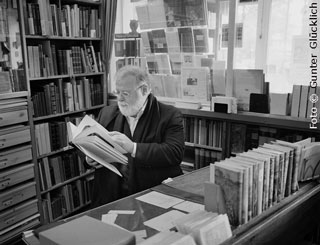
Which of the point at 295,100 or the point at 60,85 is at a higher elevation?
the point at 60,85

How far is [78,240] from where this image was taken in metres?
0.94

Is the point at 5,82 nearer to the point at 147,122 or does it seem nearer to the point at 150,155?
the point at 147,122

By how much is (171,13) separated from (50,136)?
186cm

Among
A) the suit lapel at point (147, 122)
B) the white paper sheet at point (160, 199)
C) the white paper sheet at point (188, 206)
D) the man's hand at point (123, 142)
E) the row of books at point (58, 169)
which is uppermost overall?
the suit lapel at point (147, 122)

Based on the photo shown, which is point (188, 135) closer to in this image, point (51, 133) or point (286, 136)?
point (286, 136)

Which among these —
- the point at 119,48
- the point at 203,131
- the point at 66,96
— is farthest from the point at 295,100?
the point at 66,96

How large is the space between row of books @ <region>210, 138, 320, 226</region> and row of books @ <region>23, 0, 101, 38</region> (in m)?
2.43

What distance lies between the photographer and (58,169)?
11.2 feet

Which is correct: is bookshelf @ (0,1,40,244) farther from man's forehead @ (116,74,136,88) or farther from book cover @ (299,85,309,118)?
book cover @ (299,85,309,118)

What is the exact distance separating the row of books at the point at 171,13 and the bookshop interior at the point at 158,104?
0.01m

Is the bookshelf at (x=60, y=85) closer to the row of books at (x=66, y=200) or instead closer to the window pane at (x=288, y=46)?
the row of books at (x=66, y=200)

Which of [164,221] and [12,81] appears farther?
[12,81]

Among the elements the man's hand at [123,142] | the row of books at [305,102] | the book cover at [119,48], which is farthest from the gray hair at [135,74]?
the book cover at [119,48]

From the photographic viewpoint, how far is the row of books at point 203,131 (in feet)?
10.9
